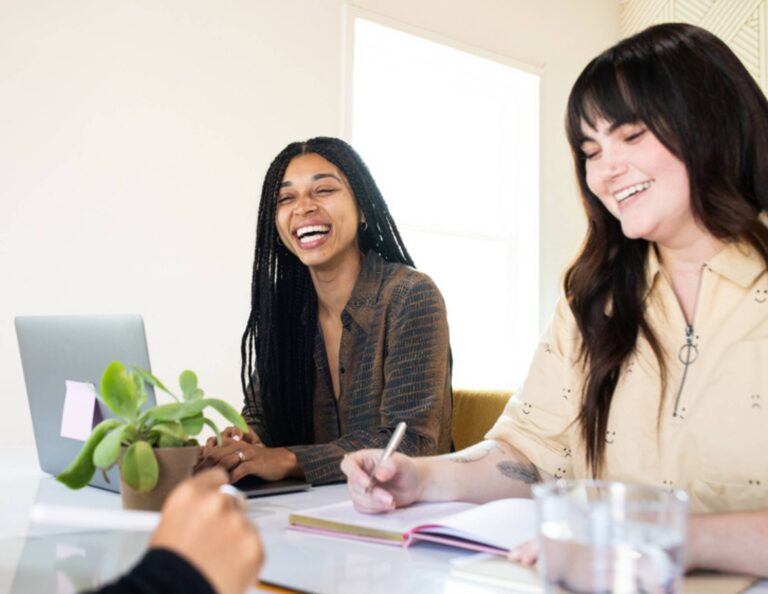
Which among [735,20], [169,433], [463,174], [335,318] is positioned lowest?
[169,433]

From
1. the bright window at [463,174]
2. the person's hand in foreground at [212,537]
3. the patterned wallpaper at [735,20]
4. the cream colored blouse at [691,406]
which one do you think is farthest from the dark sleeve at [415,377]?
the patterned wallpaper at [735,20]

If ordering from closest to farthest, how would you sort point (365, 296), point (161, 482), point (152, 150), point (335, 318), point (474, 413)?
point (161, 482) < point (365, 296) < point (335, 318) < point (474, 413) < point (152, 150)

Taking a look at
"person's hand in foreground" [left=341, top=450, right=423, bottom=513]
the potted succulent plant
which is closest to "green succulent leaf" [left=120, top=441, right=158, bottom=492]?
the potted succulent plant

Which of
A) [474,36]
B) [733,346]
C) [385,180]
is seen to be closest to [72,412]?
[733,346]

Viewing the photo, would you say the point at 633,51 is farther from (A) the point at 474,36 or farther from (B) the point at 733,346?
(A) the point at 474,36

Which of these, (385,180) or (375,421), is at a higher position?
(385,180)

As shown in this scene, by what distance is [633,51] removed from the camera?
129 centimetres

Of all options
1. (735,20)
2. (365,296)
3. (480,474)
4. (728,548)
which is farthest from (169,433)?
(735,20)

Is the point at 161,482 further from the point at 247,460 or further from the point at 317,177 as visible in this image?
the point at 317,177

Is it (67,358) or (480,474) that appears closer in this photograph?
(480,474)

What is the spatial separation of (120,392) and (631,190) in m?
0.79

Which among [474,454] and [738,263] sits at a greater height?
[738,263]

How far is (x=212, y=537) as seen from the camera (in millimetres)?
519

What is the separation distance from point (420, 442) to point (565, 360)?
408 millimetres
